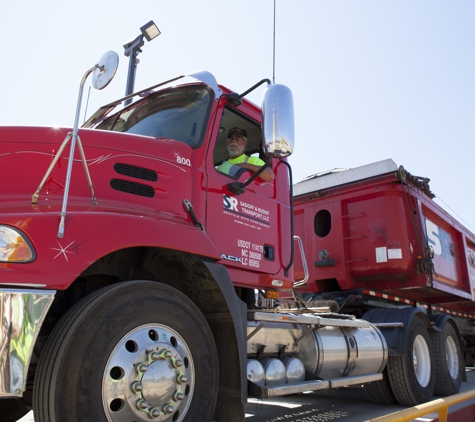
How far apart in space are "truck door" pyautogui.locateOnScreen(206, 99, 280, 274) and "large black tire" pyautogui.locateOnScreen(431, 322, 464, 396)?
135 inches

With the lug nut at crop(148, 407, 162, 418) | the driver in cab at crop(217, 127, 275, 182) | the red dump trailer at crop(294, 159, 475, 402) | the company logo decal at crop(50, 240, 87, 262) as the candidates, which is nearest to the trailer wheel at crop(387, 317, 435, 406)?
the red dump trailer at crop(294, 159, 475, 402)

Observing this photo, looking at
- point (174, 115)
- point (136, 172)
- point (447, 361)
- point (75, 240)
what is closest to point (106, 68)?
point (136, 172)

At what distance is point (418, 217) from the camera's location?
6438 mm

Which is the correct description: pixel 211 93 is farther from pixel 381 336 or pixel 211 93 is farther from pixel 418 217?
pixel 418 217

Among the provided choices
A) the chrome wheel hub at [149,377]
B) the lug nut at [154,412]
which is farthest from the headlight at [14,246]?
the lug nut at [154,412]

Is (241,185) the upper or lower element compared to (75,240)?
upper

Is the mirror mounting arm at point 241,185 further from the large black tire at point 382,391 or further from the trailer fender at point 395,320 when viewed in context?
the large black tire at point 382,391

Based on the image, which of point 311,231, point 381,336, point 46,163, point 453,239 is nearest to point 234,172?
point 46,163

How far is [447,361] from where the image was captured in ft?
21.4

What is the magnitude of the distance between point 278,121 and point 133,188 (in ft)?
3.60

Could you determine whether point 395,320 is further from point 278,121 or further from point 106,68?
point 106,68

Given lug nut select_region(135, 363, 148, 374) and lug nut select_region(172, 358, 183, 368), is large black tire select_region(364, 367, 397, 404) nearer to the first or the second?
lug nut select_region(172, 358, 183, 368)

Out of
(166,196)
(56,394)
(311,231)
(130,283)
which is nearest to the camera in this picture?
(56,394)

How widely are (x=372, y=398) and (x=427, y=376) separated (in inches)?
30.6
